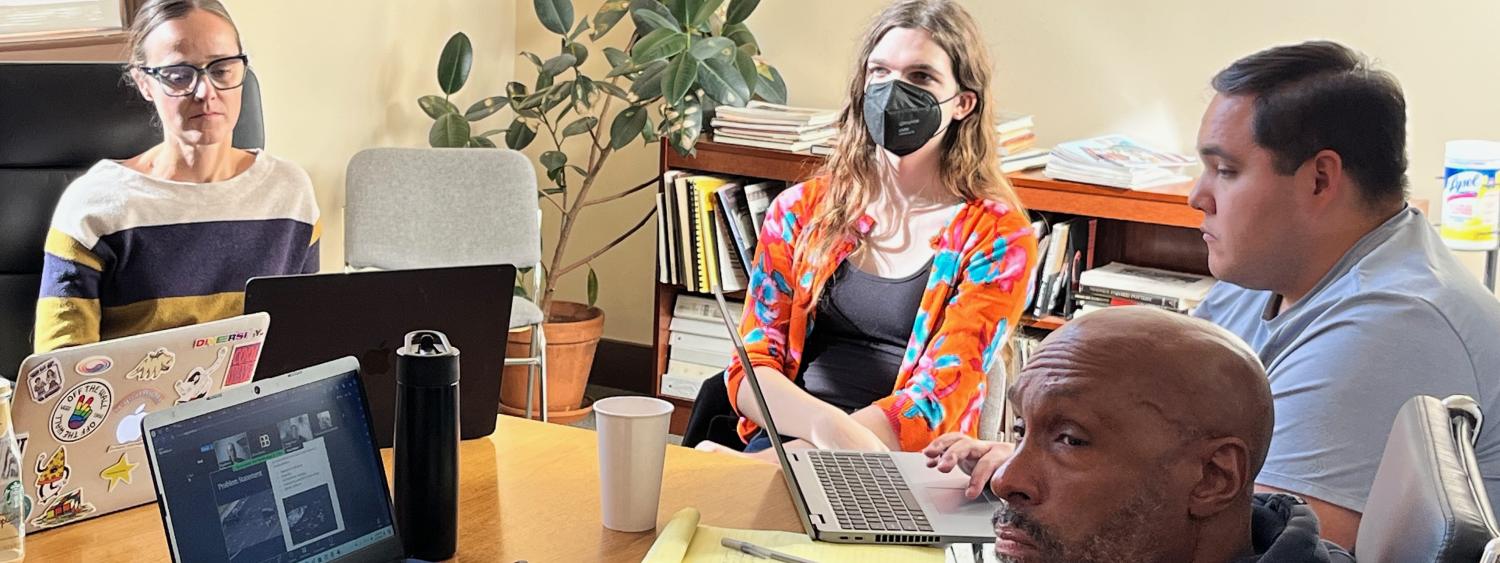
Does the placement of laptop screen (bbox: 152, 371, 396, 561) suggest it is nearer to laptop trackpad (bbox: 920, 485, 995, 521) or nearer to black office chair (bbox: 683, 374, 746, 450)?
laptop trackpad (bbox: 920, 485, 995, 521)

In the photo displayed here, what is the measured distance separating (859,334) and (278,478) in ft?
4.21

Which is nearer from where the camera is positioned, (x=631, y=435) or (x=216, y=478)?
(x=216, y=478)

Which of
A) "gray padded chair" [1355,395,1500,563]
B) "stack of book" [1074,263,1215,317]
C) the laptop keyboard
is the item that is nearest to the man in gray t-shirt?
"gray padded chair" [1355,395,1500,563]

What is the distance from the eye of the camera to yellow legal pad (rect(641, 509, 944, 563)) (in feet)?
4.73

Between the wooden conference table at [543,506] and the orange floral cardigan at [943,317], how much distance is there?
0.51 meters

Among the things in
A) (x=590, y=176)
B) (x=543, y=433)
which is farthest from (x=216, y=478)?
(x=590, y=176)

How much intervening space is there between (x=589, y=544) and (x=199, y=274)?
1.27 meters

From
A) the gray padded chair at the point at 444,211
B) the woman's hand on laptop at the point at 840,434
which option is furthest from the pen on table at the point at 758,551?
the gray padded chair at the point at 444,211

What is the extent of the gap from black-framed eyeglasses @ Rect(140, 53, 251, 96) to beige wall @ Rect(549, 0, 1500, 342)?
1797 mm

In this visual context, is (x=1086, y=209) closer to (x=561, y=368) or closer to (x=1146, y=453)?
(x=561, y=368)

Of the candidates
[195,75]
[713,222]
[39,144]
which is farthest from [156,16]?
[713,222]

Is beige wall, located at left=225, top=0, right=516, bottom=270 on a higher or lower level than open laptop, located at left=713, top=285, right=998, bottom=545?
higher

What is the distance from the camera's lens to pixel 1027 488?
1185 mm

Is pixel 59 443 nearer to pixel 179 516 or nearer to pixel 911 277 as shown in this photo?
pixel 179 516
